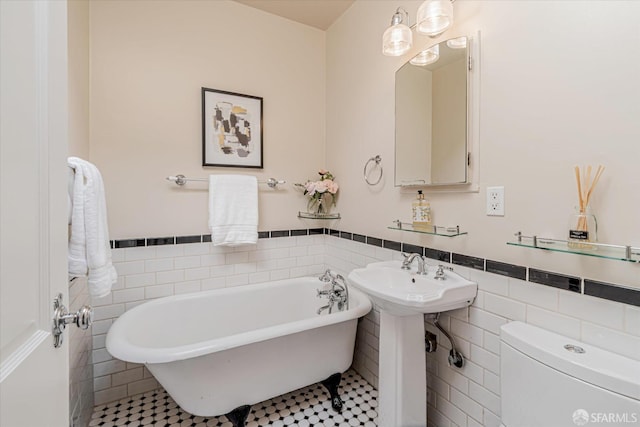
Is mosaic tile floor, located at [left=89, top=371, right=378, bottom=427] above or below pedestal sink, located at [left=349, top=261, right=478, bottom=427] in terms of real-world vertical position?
below

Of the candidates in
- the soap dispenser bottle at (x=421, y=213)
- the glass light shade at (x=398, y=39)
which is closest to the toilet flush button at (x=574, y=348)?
the soap dispenser bottle at (x=421, y=213)

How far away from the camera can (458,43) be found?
1.40 meters

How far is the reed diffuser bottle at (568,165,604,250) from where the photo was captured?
96 cm

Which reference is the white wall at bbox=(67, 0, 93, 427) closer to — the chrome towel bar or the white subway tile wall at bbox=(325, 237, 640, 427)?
the chrome towel bar

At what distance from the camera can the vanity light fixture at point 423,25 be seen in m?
1.37

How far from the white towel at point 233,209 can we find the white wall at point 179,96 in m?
0.12

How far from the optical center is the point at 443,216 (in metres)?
1.53

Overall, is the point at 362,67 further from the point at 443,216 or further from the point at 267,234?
the point at 267,234

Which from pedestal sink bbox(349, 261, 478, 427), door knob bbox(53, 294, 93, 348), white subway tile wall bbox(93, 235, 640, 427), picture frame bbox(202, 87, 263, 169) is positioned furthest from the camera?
picture frame bbox(202, 87, 263, 169)

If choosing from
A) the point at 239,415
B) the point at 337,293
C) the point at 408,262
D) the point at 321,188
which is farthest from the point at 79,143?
the point at 408,262

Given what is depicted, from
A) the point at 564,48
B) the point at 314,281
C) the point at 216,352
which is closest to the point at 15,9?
the point at 216,352

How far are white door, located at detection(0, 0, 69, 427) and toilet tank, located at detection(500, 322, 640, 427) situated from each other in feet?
4.40

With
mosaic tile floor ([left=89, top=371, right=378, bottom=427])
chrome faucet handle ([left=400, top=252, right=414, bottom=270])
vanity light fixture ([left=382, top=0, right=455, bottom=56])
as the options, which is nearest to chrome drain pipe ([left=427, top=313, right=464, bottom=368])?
chrome faucet handle ([left=400, top=252, right=414, bottom=270])

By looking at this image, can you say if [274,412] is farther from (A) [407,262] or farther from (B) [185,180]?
(B) [185,180]
